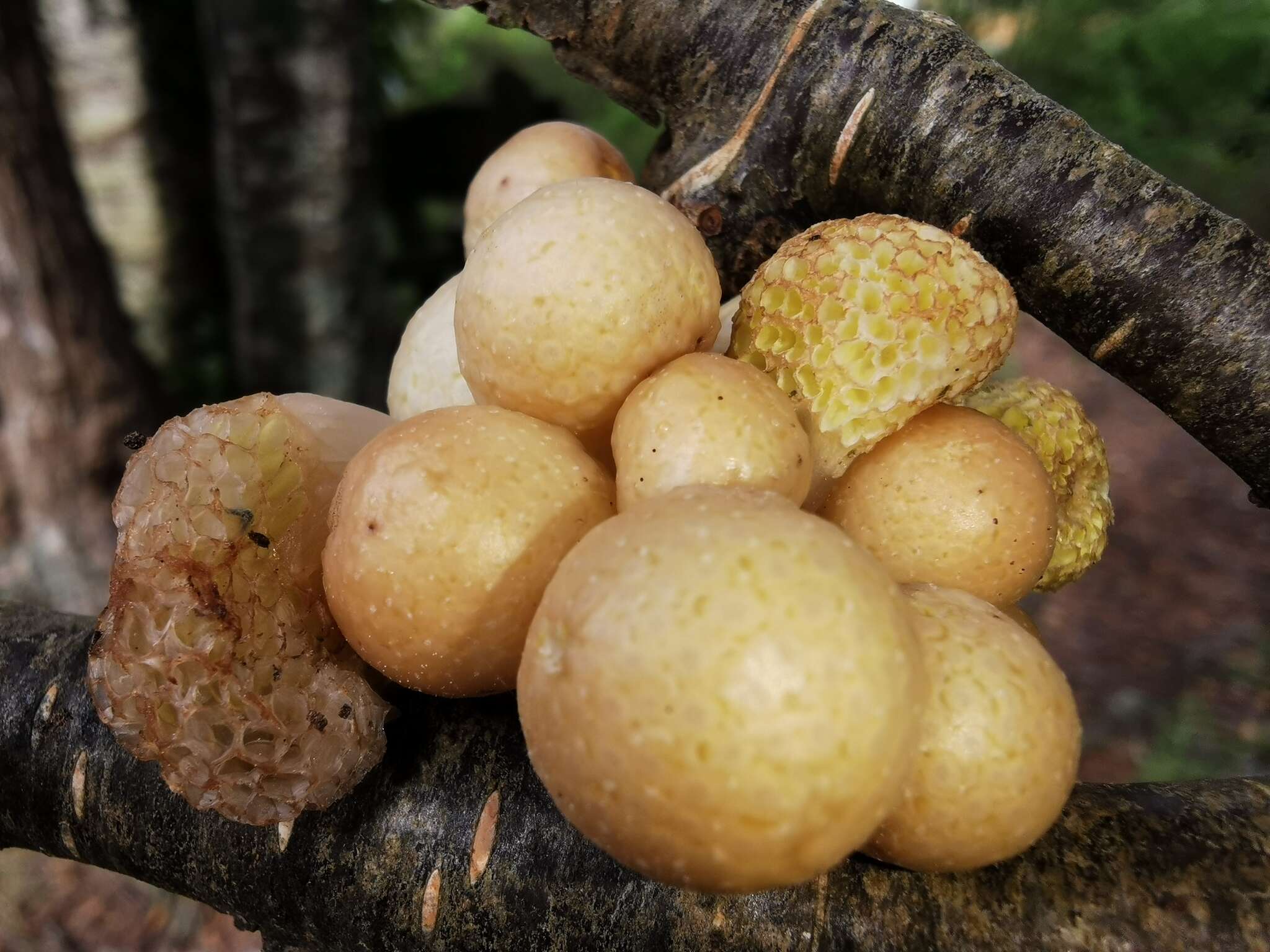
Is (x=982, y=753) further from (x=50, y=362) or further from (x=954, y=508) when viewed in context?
(x=50, y=362)

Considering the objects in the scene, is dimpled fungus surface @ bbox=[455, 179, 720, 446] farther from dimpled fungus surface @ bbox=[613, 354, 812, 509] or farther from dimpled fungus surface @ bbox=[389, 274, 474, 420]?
dimpled fungus surface @ bbox=[389, 274, 474, 420]

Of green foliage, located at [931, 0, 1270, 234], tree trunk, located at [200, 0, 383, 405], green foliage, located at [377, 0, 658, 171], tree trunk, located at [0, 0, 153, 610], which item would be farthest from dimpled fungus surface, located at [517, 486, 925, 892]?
green foliage, located at [931, 0, 1270, 234]

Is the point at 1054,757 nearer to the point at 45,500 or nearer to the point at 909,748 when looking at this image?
the point at 909,748

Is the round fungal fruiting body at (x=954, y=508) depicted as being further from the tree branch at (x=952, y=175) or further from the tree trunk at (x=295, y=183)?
the tree trunk at (x=295, y=183)

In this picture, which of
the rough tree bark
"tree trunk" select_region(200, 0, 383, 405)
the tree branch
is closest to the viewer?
the rough tree bark

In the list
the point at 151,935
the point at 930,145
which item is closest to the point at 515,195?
the point at 930,145

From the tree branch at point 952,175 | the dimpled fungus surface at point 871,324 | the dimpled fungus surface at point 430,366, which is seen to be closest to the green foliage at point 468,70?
the tree branch at point 952,175
